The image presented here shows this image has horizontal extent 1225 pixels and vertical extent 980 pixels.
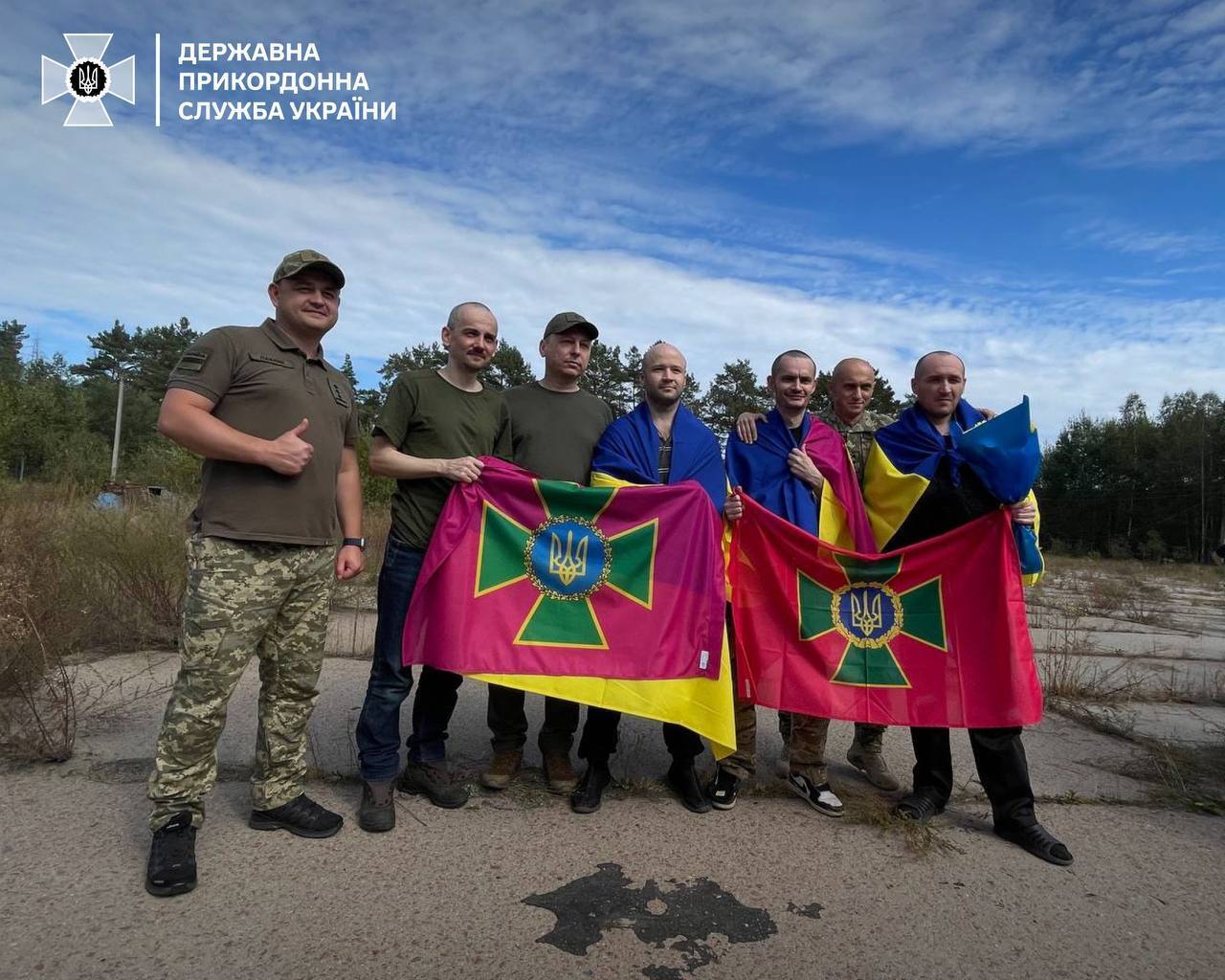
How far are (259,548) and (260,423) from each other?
1.74ft

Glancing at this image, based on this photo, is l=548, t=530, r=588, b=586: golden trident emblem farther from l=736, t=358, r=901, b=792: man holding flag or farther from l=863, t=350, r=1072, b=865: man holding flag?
l=863, t=350, r=1072, b=865: man holding flag

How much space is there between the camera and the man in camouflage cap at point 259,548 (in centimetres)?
293

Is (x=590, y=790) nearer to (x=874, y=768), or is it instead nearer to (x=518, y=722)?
(x=518, y=722)

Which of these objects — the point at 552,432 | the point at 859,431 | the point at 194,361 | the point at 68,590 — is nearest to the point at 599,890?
the point at 552,432

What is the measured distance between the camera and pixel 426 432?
12.3 feet

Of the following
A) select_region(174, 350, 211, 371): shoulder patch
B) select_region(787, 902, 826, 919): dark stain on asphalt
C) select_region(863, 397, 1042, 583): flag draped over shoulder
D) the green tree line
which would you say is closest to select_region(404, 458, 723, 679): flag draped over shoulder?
select_region(863, 397, 1042, 583): flag draped over shoulder

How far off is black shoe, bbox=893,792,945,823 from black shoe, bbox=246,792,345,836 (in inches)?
110

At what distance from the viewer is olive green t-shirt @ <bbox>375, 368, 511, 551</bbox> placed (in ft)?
12.2

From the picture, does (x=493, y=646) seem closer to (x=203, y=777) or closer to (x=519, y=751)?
(x=519, y=751)

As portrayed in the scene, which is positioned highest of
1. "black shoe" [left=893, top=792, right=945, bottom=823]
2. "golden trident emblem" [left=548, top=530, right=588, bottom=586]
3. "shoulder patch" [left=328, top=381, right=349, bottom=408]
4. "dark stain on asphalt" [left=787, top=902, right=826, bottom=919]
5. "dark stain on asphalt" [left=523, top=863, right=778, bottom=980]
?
"shoulder patch" [left=328, top=381, right=349, bottom=408]

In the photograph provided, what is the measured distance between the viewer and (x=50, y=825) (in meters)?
3.21

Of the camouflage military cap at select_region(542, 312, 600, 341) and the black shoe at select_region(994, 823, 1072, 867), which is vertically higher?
the camouflage military cap at select_region(542, 312, 600, 341)

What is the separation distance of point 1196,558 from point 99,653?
53.2 m

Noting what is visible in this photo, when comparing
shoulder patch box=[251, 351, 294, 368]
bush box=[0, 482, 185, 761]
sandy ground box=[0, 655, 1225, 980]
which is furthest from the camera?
bush box=[0, 482, 185, 761]
